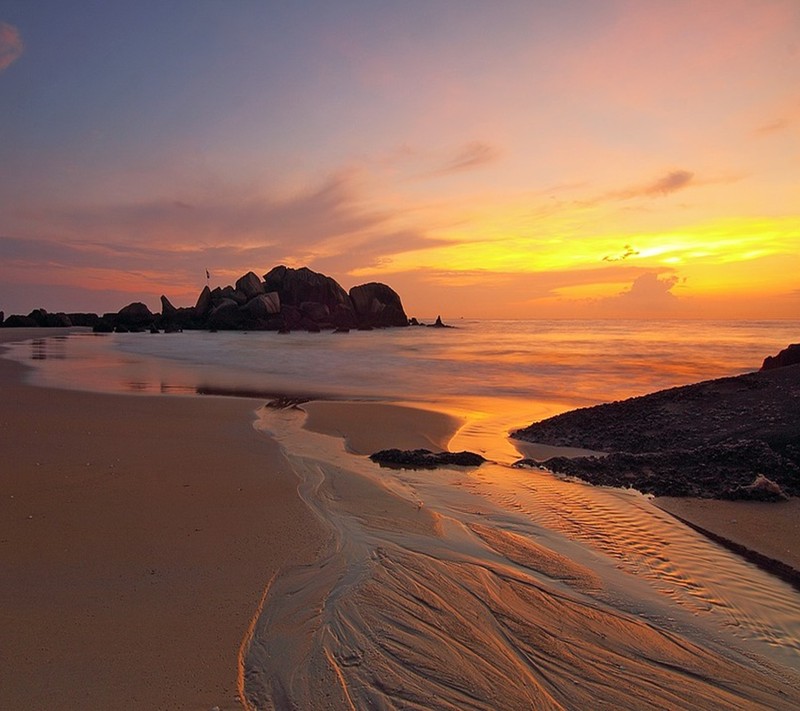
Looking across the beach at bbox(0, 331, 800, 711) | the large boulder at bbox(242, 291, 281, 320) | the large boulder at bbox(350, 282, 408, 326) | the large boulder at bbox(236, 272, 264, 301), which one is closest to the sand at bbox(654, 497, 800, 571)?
the beach at bbox(0, 331, 800, 711)

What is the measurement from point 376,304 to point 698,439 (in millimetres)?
93599

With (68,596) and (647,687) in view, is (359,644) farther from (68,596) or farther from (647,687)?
(68,596)

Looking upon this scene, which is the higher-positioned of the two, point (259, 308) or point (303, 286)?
point (303, 286)

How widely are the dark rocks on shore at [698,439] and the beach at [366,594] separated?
0.56 metres

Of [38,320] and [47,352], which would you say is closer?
[47,352]

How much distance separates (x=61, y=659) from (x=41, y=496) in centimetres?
336

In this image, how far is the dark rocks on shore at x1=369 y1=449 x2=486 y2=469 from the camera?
7.77m

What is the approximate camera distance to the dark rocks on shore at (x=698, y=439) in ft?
21.7

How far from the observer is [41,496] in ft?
18.3

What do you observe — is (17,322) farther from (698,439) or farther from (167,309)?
(698,439)

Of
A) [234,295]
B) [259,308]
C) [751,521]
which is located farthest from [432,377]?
[234,295]

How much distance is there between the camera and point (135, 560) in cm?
419

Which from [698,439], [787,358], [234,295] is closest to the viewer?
[698,439]

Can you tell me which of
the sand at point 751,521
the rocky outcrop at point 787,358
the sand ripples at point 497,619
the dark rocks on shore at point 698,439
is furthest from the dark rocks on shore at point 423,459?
the rocky outcrop at point 787,358
